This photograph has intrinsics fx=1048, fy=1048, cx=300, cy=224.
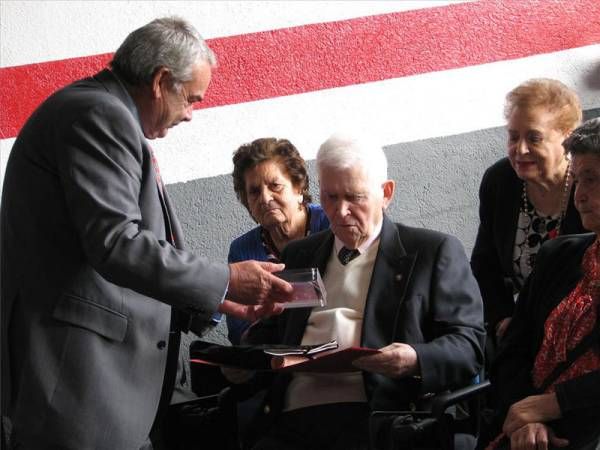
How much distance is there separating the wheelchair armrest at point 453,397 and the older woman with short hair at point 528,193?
54cm

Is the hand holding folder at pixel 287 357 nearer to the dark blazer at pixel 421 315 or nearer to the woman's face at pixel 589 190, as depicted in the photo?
the dark blazer at pixel 421 315

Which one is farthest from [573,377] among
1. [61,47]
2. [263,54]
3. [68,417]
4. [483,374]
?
[61,47]

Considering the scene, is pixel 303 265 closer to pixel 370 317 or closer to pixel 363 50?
pixel 370 317

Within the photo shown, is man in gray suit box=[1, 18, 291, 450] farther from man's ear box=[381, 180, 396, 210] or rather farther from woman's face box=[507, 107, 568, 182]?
woman's face box=[507, 107, 568, 182]

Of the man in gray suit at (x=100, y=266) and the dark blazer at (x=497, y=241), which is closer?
the man in gray suit at (x=100, y=266)

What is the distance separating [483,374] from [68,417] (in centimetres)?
146

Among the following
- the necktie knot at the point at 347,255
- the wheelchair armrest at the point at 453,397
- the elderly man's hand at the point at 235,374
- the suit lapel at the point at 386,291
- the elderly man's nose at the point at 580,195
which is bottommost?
the wheelchair armrest at the point at 453,397

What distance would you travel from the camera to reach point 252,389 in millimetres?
3186

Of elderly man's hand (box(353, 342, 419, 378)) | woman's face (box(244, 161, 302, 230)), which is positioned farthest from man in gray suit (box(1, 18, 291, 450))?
woman's face (box(244, 161, 302, 230))

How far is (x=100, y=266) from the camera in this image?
8.28 ft

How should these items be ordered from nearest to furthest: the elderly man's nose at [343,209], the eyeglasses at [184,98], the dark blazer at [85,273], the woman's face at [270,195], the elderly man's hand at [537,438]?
the dark blazer at [85,273] → the elderly man's hand at [537,438] → the eyeglasses at [184,98] → the elderly man's nose at [343,209] → the woman's face at [270,195]

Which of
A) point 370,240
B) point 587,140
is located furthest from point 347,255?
point 587,140

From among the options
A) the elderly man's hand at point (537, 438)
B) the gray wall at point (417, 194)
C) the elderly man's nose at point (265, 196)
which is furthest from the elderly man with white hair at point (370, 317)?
the gray wall at point (417, 194)

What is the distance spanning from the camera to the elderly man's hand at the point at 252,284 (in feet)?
8.83
